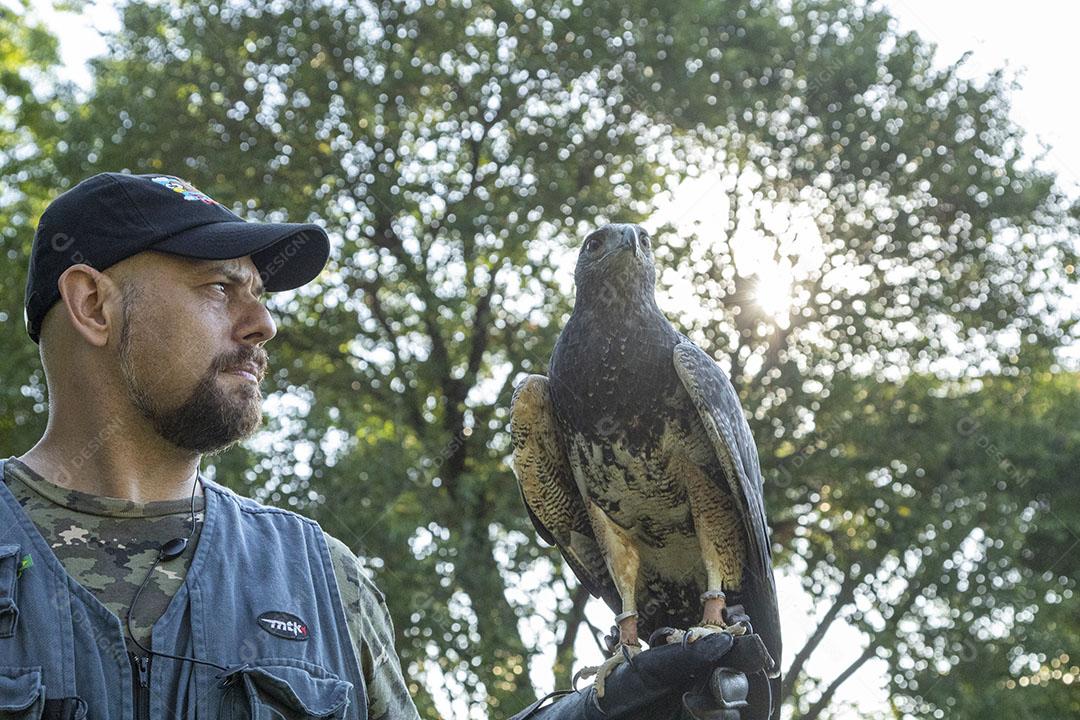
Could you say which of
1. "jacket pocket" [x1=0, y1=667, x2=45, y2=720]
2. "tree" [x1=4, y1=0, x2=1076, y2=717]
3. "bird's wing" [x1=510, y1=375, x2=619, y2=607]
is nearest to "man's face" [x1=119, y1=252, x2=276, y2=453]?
"jacket pocket" [x1=0, y1=667, x2=45, y2=720]

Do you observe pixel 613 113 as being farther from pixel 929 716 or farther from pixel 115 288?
pixel 115 288

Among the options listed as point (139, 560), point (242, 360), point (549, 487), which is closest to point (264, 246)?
point (242, 360)

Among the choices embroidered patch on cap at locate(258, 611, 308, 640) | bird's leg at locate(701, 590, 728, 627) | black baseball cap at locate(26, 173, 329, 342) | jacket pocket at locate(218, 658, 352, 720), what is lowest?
jacket pocket at locate(218, 658, 352, 720)

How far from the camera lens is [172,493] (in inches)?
102

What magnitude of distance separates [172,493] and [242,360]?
324 mm

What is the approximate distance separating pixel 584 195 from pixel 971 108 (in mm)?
4937

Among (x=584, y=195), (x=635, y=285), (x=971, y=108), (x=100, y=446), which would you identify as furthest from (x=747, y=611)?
(x=971, y=108)

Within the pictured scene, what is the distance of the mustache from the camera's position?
8.39ft

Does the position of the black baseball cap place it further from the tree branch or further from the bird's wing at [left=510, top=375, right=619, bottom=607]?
the tree branch

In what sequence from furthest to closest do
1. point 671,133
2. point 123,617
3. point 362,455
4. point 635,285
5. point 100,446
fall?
point 671,133 → point 362,455 → point 635,285 → point 100,446 → point 123,617

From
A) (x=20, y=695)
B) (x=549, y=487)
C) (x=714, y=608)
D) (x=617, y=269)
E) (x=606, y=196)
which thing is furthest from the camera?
(x=606, y=196)

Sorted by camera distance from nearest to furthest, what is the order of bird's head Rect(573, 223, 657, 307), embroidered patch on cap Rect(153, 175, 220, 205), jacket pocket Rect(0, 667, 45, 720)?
jacket pocket Rect(0, 667, 45, 720)
embroidered patch on cap Rect(153, 175, 220, 205)
bird's head Rect(573, 223, 657, 307)

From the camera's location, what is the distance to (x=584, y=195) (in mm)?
13367

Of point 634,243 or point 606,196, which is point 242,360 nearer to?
point 634,243
